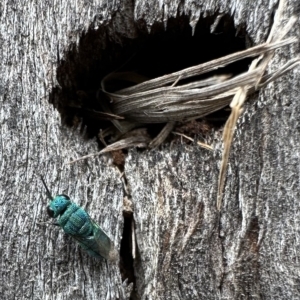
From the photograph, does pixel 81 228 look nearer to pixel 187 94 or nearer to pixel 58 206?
pixel 58 206

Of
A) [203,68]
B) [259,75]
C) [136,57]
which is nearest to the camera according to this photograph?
[259,75]

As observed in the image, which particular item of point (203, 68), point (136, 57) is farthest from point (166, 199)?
point (136, 57)

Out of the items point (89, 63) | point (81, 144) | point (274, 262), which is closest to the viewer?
point (274, 262)

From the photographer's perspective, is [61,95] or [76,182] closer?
[76,182]

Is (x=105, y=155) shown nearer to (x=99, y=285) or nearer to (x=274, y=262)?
(x=99, y=285)

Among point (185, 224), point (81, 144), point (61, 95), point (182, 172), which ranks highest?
point (61, 95)

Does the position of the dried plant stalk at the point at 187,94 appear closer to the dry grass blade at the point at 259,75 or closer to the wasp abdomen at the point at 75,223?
the dry grass blade at the point at 259,75

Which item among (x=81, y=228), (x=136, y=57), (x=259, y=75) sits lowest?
(x=81, y=228)

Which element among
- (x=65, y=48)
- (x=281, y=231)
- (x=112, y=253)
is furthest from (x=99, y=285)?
(x=65, y=48)
